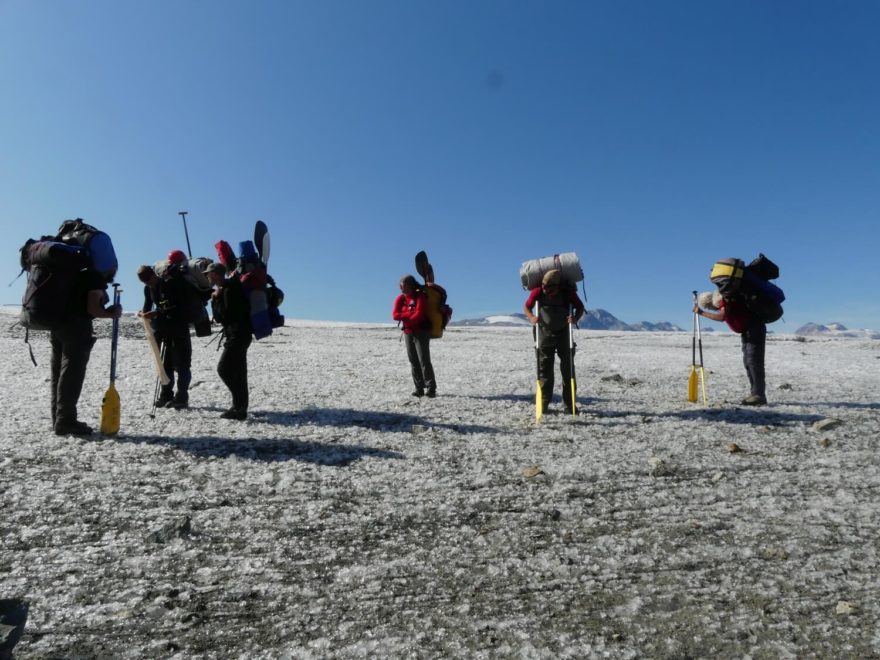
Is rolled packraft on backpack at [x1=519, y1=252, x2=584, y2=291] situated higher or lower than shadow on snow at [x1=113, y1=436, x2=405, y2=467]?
higher


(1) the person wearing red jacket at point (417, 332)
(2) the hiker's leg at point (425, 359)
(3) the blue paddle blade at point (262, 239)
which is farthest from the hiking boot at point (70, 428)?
(2) the hiker's leg at point (425, 359)

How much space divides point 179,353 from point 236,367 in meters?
1.69

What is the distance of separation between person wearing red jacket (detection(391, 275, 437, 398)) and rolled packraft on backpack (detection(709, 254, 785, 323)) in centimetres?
528

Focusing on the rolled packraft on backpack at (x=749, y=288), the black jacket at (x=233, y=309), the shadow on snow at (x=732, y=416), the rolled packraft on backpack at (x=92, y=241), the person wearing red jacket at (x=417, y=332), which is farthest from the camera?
the person wearing red jacket at (x=417, y=332)

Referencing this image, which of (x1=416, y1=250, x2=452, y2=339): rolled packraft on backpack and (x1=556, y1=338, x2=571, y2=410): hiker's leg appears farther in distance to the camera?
(x1=416, y1=250, x2=452, y2=339): rolled packraft on backpack

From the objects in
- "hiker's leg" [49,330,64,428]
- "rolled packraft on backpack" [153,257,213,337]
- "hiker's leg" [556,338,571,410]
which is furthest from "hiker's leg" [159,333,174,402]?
"hiker's leg" [556,338,571,410]

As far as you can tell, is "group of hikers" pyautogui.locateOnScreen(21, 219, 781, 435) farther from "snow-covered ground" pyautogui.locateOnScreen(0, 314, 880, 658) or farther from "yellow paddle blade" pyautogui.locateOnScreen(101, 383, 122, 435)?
"snow-covered ground" pyautogui.locateOnScreen(0, 314, 880, 658)

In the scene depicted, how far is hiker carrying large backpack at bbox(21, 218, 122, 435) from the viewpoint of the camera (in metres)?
5.80

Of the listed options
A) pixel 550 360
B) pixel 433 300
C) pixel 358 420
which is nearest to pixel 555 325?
pixel 550 360

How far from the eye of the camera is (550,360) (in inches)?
330

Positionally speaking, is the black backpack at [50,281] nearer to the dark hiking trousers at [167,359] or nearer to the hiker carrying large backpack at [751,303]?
the dark hiking trousers at [167,359]

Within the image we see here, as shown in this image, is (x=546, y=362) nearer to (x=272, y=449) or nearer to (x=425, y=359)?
(x=425, y=359)

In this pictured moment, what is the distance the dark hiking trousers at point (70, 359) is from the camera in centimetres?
600

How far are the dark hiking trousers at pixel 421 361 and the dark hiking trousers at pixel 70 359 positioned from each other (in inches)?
209
